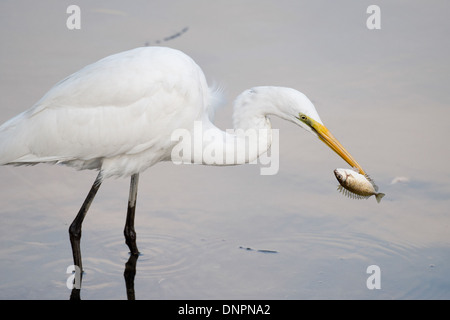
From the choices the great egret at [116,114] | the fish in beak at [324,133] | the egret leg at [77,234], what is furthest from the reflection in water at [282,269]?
the fish in beak at [324,133]

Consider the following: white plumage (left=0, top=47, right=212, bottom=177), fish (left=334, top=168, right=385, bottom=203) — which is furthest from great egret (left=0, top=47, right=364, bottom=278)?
fish (left=334, top=168, right=385, bottom=203)

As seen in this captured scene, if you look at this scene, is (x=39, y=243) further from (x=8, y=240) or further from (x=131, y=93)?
(x=131, y=93)

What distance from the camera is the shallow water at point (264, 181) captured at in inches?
197

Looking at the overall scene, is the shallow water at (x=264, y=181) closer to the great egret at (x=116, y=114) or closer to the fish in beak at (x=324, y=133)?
the great egret at (x=116, y=114)

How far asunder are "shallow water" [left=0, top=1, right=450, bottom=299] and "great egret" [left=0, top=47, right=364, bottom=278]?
574 mm

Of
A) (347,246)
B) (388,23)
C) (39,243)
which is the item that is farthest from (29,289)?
(388,23)

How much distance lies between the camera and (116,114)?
503cm

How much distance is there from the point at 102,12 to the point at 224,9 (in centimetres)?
137

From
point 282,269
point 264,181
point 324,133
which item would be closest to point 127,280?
point 282,269

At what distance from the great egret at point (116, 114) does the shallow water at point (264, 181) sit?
0.57 metres

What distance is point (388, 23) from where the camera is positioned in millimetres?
8672

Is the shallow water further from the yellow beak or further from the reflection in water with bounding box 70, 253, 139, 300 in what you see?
the yellow beak

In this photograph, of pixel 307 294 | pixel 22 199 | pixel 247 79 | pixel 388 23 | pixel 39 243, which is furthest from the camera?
pixel 388 23

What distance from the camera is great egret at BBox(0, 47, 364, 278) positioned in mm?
4996
